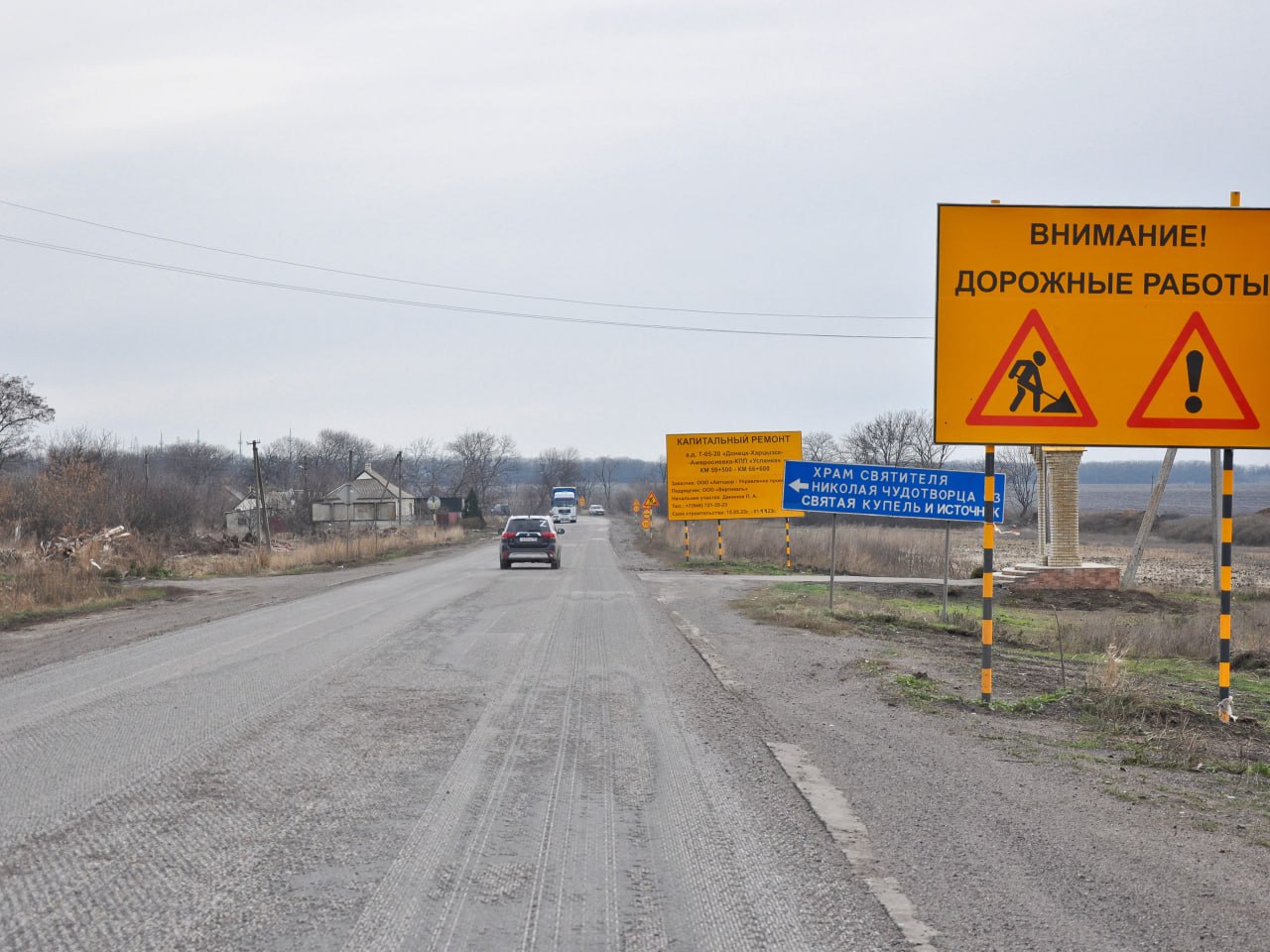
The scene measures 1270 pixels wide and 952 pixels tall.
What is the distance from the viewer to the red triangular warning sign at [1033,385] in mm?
10242

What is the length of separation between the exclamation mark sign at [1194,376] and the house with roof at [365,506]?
6630 cm

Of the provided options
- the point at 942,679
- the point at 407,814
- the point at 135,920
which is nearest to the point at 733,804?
the point at 407,814

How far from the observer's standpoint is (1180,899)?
504cm

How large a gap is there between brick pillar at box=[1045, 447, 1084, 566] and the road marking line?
23.7m

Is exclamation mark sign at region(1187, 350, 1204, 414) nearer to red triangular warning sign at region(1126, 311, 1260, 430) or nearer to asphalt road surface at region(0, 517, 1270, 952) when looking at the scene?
red triangular warning sign at region(1126, 311, 1260, 430)

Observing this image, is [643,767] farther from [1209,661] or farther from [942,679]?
[1209,661]

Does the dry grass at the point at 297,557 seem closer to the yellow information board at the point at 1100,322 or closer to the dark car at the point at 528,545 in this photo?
the dark car at the point at 528,545

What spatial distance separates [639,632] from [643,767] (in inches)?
343

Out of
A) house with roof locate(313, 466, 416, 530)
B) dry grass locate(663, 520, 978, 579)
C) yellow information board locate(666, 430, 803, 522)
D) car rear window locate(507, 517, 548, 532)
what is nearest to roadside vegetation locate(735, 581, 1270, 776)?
dry grass locate(663, 520, 978, 579)

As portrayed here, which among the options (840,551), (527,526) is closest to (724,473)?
(840,551)

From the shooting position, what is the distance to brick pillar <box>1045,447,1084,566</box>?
97.6 feet

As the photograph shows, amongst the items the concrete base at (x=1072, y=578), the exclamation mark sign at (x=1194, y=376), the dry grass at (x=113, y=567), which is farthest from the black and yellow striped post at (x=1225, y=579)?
the concrete base at (x=1072, y=578)

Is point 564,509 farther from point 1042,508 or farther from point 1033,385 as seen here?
point 1033,385

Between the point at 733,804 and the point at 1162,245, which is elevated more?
the point at 1162,245
